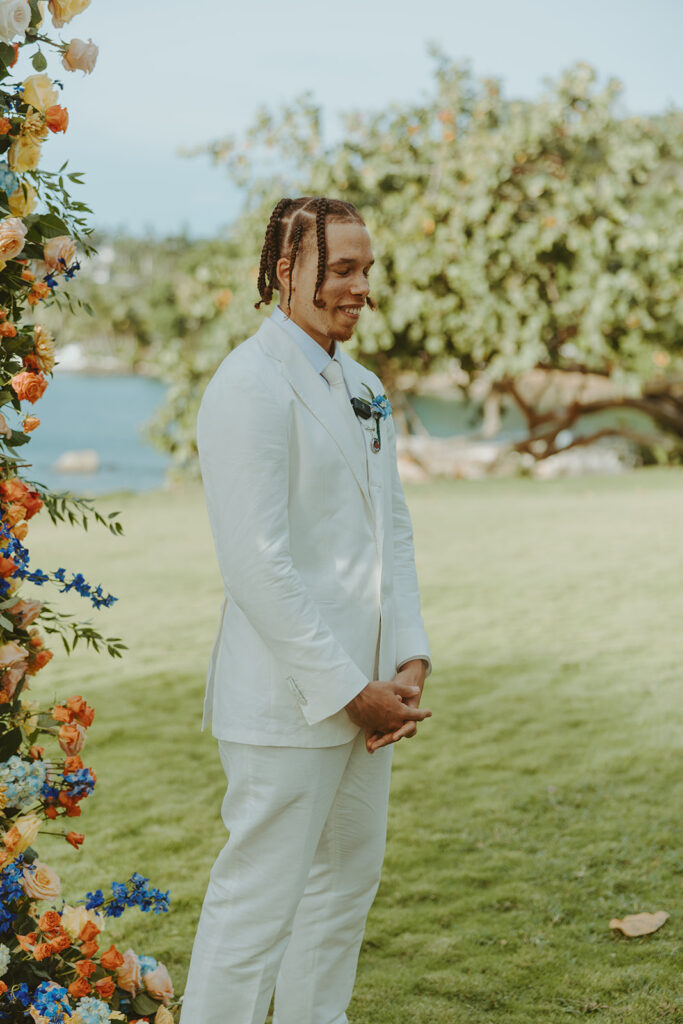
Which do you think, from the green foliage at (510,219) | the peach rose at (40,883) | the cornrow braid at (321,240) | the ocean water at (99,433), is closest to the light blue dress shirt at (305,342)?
the cornrow braid at (321,240)

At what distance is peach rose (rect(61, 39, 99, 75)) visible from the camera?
2.16 metres

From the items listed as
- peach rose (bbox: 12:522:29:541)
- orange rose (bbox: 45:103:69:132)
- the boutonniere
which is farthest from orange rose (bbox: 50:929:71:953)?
orange rose (bbox: 45:103:69:132)

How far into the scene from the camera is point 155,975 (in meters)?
2.44

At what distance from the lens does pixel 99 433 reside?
152 ft

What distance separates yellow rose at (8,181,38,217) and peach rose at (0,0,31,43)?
276 mm

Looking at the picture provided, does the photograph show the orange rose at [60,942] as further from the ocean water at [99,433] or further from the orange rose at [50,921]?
the ocean water at [99,433]

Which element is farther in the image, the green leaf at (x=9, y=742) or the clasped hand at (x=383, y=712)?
the green leaf at (x=9, y=742)

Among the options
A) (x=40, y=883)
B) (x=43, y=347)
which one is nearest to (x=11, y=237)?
(x=43, y=347)

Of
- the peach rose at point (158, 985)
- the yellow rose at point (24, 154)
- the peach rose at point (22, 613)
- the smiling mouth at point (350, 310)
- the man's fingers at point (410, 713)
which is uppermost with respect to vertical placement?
the yellow rose at point (24, 154)

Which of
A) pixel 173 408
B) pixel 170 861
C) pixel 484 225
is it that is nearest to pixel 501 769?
pixel 170 861

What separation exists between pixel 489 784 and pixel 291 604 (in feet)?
8.76

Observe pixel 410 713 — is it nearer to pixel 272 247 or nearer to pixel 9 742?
pixel 9 742

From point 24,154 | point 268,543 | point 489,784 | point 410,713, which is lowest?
point 489,784

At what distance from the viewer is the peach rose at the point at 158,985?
2427 mm
